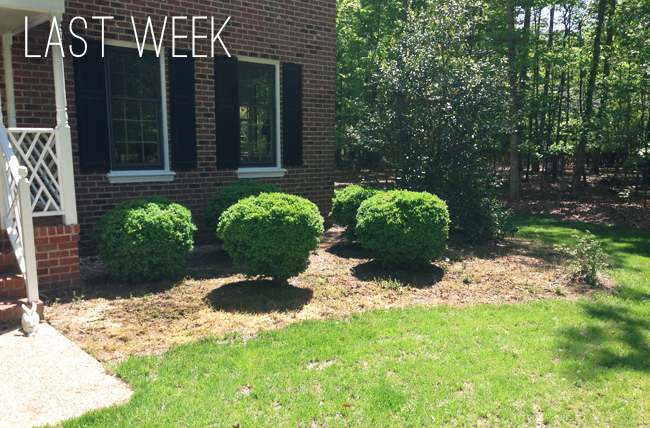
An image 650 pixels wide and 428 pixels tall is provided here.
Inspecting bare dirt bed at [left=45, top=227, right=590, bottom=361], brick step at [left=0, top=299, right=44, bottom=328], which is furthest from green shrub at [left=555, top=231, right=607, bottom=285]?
brick step at [left=0, top=299, right=44, bottom=328]

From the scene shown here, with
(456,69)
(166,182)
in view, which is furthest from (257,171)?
(456,69)

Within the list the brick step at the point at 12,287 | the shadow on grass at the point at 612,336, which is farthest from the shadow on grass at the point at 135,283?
the shadow on grass at the point at 612,336

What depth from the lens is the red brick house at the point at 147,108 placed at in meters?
5.26

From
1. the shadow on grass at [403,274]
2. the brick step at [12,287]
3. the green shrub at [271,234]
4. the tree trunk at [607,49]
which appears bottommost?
the shadow on grass at [403,274]

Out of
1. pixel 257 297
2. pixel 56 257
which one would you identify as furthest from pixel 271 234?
pixel 56 257

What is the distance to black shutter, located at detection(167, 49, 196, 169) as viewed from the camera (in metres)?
7.61

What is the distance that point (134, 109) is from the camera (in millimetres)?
7406

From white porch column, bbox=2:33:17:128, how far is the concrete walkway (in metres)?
3.34

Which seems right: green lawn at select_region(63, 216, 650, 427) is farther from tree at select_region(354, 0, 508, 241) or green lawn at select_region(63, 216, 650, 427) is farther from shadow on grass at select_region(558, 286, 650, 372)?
tree at select_region(354, 0, 508, 241)

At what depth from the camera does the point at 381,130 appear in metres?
9.21

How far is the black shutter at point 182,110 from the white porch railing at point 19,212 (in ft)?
9.01

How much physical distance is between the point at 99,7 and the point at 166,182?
2690 mm

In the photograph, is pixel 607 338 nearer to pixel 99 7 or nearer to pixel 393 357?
pixel 393 357

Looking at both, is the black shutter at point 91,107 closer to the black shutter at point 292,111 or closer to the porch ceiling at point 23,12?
the porch ceiling at point 23,12
